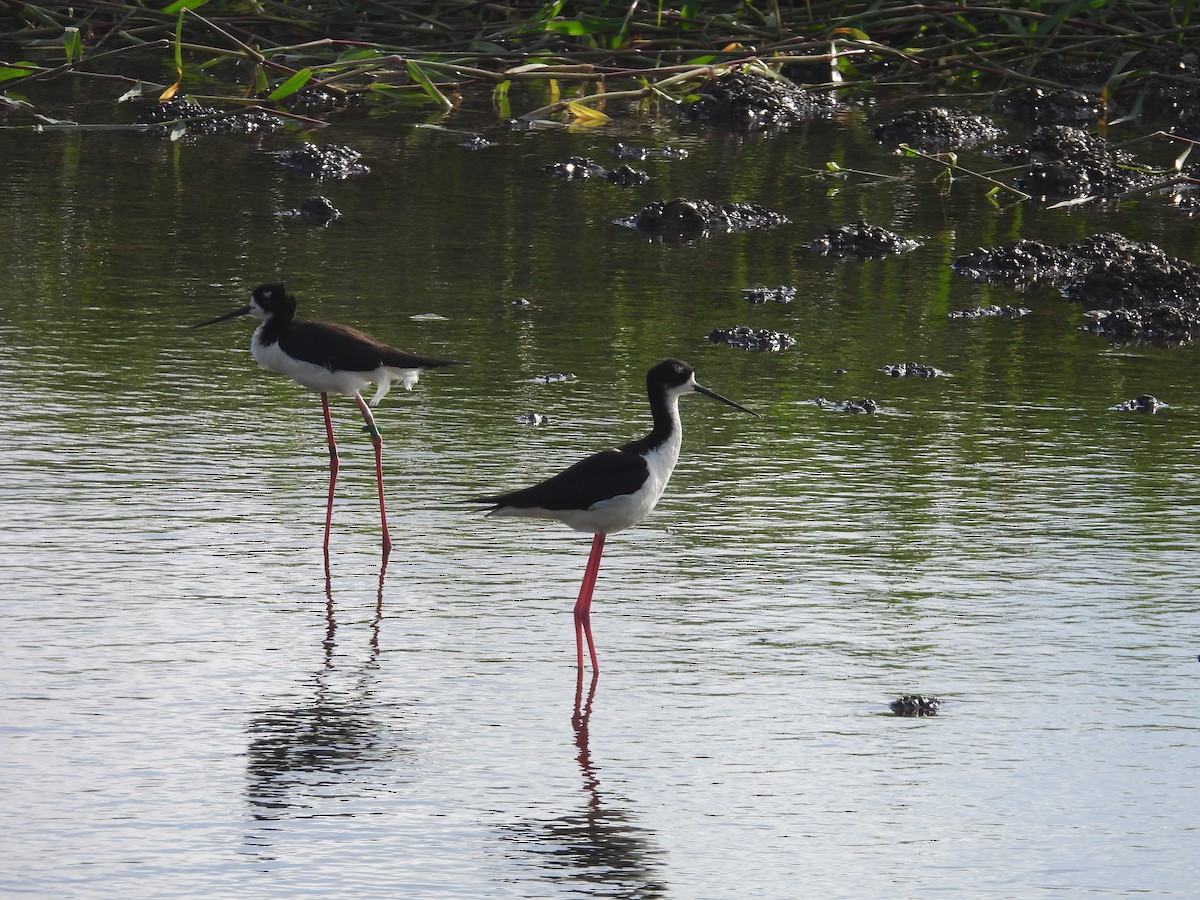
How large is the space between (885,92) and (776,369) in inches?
423

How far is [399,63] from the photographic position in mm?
19609

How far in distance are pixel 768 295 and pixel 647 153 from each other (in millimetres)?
5039

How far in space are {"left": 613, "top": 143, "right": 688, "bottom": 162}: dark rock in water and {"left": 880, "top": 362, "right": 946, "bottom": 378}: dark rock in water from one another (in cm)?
636

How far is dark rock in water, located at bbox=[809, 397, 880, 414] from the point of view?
33.2 ft

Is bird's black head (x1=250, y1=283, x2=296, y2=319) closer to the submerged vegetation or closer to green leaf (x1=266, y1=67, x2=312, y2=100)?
green leaf (x1=266, y1=67, x2=312, y2=100)

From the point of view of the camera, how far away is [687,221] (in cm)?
1424

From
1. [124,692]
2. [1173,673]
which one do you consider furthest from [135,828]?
[1173,673]

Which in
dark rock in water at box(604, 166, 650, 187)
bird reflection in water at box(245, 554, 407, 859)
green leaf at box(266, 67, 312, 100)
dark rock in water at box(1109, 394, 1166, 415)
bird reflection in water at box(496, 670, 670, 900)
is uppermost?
green leaf at box(266, 67, 312, 100)

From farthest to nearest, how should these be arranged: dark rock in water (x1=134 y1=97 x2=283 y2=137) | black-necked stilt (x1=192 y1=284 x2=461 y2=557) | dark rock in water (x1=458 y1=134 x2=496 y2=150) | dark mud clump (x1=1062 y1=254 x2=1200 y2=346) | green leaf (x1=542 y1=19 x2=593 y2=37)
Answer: green leaf (x1=542 y1=19 x2=593 y2=37) < dark rock in water (x1=134 y1=97 x2=283 y2=137) < dark rock in water (x1=458 y1=134 x2=496 y2=150) < dark mud clump (x1=1062 y1=254 x2=1200 y2=346) < black-necked stilt (x1=192 y1=284 x2=461 y2=557)

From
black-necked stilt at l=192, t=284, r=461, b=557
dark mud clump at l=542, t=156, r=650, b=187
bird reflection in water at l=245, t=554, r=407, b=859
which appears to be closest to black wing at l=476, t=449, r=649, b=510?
bird reflection in water at l=245, t=554, r=407, b=859

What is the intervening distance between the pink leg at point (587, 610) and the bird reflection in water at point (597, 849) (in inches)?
36.6

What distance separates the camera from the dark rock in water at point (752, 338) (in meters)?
11.2

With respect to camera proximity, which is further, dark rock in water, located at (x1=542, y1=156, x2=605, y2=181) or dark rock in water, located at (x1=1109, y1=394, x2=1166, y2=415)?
dark rock in water, located at (x1=542, y1=156, x2=605, y2=181)

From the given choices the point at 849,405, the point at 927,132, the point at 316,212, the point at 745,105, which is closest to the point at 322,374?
the point at 849,405
